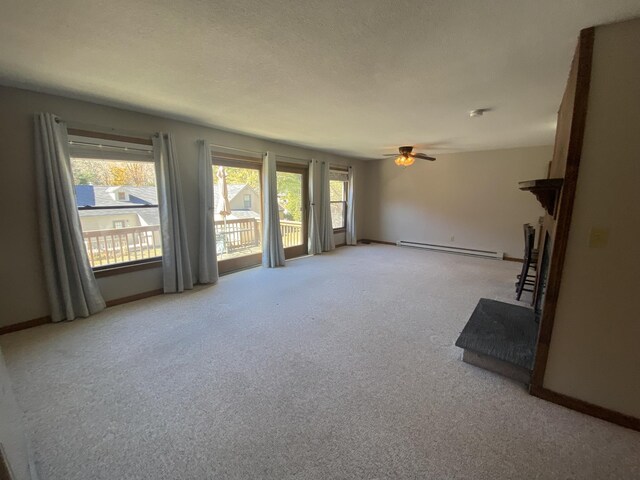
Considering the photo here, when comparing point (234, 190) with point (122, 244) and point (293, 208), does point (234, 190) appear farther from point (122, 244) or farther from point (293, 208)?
point (122, 244)

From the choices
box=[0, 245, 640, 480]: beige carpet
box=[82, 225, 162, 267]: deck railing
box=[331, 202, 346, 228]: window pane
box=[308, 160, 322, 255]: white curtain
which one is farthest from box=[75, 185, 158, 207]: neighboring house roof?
box=[331, 202, 346, 228]: window pane

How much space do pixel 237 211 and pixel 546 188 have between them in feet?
13.7

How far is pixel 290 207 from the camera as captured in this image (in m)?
5.57

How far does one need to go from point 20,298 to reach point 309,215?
4.27 metres

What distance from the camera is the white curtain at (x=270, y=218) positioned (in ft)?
15.2

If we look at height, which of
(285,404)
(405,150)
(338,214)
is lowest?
(285,404)

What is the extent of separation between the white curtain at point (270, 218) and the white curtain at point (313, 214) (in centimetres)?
101

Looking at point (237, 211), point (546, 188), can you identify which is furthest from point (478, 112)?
point (237, 211)

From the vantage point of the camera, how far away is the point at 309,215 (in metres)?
5.72

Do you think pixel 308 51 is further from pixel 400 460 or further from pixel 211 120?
pixel 400 460

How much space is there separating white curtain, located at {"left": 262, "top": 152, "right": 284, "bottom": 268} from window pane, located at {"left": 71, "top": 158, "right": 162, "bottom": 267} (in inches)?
66.7

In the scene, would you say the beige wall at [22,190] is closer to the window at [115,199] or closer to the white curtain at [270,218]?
the window at [115,199]

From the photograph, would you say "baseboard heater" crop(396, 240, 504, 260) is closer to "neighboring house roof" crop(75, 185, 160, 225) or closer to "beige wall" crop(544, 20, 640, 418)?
"beige wall" crop(544, 20, 640, 418)

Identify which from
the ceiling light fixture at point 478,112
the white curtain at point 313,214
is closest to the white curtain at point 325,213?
the white curtain at point 313,214
